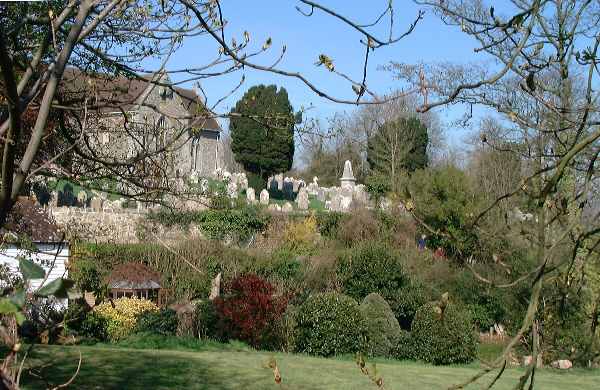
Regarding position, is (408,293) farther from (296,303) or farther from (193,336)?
(193,336)

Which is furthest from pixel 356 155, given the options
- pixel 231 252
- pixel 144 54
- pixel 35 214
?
pixel 144 54

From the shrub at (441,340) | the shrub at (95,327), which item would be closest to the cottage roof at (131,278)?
the shrub at (95,327)

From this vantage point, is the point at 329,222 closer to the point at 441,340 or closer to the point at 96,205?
the point at 96,205

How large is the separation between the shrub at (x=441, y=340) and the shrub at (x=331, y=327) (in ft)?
3.43

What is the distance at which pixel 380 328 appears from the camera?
582 inches

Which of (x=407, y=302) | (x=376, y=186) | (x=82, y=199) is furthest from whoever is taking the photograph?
(x=376, y=186)

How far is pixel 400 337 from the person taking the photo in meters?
15.0

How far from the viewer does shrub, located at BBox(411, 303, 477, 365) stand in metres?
14.2

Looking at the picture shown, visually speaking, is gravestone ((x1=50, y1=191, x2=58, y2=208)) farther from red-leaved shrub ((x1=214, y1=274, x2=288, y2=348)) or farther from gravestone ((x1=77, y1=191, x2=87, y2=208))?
red-leaved shrub ((x1=214, y1=274, x2=288, y2=348))

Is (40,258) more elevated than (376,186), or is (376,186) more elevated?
(376,186)

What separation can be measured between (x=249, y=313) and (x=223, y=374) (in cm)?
449

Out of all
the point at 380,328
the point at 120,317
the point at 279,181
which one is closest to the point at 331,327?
the point at 380,328

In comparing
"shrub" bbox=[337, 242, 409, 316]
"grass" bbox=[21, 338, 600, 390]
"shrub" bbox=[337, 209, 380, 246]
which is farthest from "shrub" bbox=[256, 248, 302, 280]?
"grass" bbox=[21, 338, 600, 390]

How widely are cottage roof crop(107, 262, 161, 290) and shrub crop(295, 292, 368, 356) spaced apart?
13.6ft
